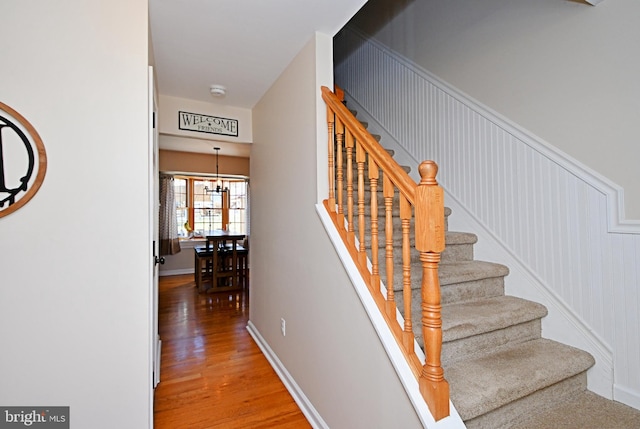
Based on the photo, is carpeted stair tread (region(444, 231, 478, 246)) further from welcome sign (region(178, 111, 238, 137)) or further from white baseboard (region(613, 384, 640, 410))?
welcome sign (region(178, 111, 238, 137))

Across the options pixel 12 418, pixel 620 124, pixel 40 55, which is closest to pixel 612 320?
pixel 620 124

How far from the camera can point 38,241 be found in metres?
1.39

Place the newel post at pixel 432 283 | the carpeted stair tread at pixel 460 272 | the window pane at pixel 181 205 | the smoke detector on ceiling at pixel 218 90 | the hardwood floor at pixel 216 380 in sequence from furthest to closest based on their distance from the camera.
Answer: the window pane at pixel 181 205
the smoke detector on ceiling at pixel 218 90
the hardwood floor at pixel 216 380
the carpeted stair tread at pixel 460 272
the newel post at pixel 432 283

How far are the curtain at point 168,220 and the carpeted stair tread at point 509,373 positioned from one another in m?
6.09

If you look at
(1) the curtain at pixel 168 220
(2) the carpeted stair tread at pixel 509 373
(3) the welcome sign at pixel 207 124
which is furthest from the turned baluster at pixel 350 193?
(1) the curtain at pixel 168 220

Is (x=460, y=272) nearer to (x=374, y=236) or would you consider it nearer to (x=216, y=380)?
(x=374, y=236)

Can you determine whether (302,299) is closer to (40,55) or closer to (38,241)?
(38,241)

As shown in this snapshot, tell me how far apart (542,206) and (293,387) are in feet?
6.73

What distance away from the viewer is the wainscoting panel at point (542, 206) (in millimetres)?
1541

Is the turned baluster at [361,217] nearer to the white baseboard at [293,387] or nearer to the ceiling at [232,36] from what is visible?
the ceiling at [232,36]

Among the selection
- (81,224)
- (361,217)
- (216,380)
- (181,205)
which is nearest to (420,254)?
(361,217)

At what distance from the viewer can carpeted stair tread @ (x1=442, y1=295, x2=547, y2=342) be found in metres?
1.53

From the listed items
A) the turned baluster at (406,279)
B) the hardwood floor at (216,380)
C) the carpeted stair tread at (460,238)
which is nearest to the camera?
the turned baluster at (406,279)

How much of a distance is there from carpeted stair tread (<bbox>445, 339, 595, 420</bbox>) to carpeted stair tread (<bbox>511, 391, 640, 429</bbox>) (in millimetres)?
130
